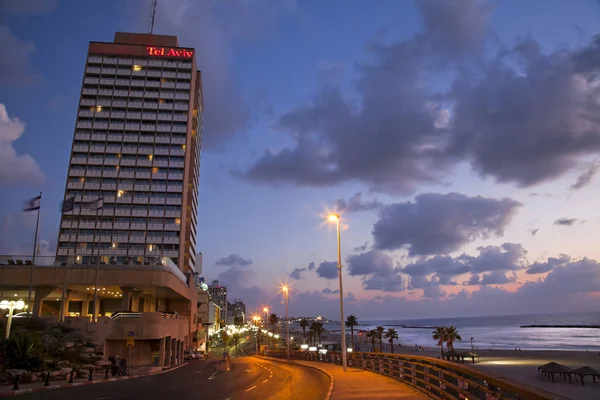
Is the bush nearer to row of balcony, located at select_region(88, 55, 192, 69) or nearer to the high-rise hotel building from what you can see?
the high-rise hotel building

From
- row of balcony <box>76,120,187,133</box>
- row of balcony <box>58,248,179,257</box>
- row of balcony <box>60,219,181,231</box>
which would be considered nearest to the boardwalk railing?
row of balcony <box>58,248,179,257</box>

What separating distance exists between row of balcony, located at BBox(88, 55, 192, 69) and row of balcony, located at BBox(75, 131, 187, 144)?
19.1m

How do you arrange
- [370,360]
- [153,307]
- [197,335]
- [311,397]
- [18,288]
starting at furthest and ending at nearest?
[197,335] < [153,307] < [18,288] < [370,360] < [311,397]

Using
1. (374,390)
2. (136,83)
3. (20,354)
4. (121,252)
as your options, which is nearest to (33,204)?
(20,354)

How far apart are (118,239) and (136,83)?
129 feet

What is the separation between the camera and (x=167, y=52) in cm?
11044

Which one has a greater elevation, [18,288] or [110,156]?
[110,156]

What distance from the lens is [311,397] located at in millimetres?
17422

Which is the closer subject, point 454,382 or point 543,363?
point 454,382

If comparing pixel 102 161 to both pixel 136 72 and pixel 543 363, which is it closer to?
pixel 136 72

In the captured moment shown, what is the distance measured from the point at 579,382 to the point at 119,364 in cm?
5586

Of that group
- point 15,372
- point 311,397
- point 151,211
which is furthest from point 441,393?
point 151,211

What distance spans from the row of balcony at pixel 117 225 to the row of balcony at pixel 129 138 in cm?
1883

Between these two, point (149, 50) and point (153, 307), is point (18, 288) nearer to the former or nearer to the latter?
point (153, 307)
